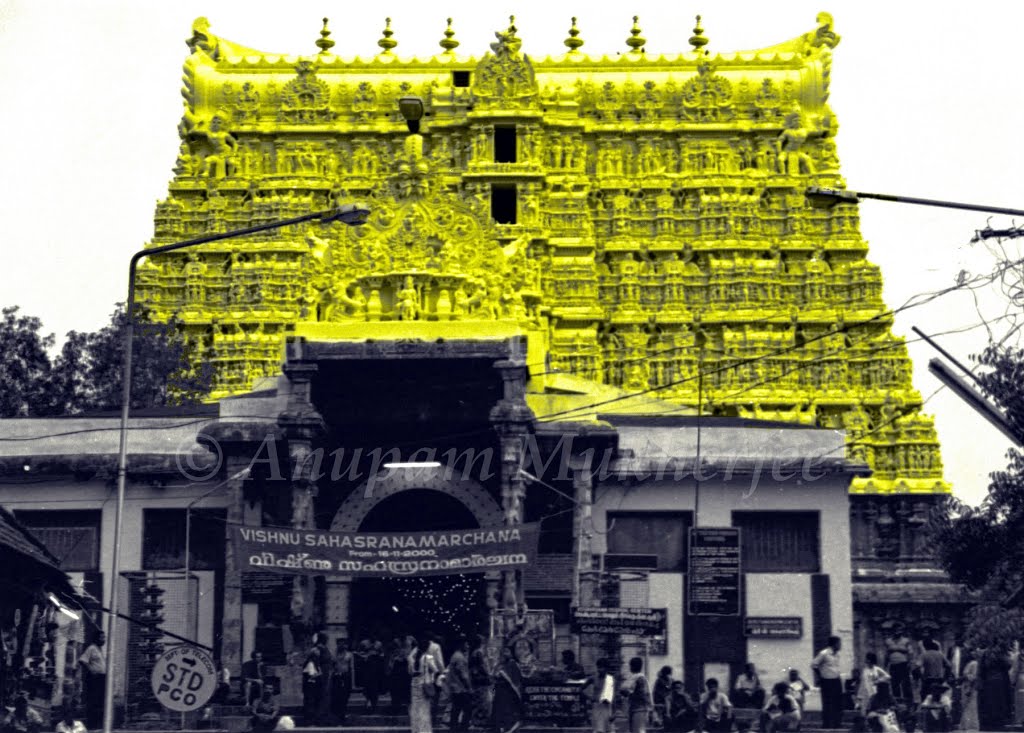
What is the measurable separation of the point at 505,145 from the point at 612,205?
368 cm

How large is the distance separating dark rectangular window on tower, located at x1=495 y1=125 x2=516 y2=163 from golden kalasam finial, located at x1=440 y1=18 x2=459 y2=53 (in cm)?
658

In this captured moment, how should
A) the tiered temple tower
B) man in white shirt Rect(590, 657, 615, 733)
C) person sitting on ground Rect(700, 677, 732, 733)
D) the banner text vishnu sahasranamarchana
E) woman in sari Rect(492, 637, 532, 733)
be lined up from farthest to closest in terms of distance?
the tiered temple tower
the banner text vishnu sahasranamarchana
person sitting on ground Rect(700, 677, 732, 733)
woman in sari Rect(492, 637, 532, 733)
man in white shirt Rect(590, 657, 615, 733)

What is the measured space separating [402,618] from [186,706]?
9.24m

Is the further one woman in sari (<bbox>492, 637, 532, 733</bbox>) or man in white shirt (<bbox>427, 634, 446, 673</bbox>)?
man in white shirt (<bbox>427, 634, 446, 673</bbox>)

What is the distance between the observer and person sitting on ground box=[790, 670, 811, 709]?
123 feet

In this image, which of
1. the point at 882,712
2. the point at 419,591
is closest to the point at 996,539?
the point at 882,712

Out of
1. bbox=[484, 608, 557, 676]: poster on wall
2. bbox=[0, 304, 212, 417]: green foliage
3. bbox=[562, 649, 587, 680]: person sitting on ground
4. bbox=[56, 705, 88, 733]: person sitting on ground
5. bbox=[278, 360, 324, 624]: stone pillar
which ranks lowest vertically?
bbox=[56, 705, 88, 733]: person sitting on ground

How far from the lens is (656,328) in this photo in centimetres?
6322

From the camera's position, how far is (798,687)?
38.2 meters

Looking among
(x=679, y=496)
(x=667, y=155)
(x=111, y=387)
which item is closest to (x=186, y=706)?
(x=679, y=496)

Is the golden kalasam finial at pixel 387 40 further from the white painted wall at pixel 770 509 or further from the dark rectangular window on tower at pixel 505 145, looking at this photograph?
the white painted wall at pixel 770 509

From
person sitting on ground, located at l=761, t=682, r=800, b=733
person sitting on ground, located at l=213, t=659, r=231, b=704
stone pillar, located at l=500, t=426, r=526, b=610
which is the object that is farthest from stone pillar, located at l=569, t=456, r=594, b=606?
person sitting on ground, located at l=213, t=659, r=231, b=704

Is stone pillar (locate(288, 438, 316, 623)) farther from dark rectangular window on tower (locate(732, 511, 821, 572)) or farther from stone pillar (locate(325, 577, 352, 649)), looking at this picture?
dark rectangular window on tower (locate(732, 511, 821, 572))

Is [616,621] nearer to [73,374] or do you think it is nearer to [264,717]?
[264,717]
